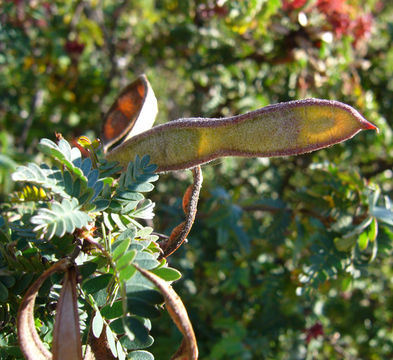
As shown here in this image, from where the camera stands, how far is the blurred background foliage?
172cm

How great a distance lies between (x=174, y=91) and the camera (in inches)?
169

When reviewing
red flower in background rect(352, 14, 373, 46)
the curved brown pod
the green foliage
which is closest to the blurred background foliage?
red flower in background rect(352, 14, 373, 46)

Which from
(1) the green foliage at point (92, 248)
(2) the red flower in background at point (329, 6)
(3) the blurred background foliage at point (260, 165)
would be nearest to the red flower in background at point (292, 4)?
(3) the blurred background foliage at point (260, 165)

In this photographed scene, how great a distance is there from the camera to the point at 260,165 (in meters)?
2.83

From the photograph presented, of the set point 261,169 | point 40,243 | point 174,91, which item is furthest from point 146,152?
point 174,91

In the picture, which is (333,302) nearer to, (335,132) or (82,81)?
(335,132)

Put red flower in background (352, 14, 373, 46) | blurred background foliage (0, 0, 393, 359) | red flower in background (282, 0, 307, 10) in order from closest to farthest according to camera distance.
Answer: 1. blurred background foliage (0, 0, 393, 359)
2. red flower in background (282, 0, 307, 10)
3. red flower in background (352, 14, 373, 46)

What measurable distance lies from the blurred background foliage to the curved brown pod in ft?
2.14

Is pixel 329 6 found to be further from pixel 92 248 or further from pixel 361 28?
pixel 92 248

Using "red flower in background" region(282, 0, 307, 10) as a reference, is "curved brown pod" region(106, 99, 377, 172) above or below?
above

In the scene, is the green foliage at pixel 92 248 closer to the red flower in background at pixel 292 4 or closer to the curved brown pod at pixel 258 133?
the curved brown pod at pixel 258 133

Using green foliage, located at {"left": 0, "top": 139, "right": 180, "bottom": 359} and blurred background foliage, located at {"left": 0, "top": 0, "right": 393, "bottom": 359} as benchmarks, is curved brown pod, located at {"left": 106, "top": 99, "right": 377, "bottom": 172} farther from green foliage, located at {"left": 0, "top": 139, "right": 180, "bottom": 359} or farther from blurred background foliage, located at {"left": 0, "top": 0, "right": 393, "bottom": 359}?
blurred background foliage, located at {"left": 0, "top": 0, "right": 393, "bottom": 359}

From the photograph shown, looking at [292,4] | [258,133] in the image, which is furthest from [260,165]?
[258,133]

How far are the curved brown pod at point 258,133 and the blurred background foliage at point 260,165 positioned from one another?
0.65 metres
